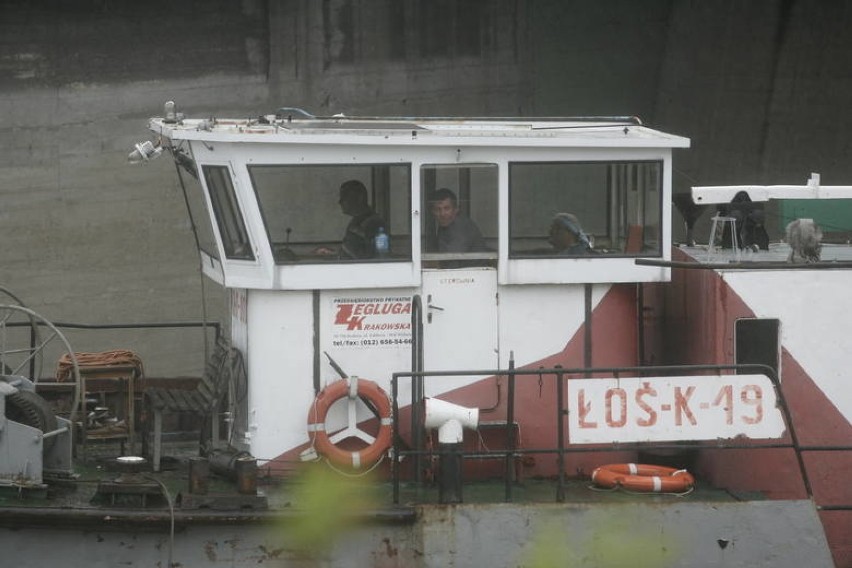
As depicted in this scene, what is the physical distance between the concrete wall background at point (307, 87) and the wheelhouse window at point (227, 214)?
7622 millimetres

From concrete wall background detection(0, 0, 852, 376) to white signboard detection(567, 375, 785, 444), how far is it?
8552mm

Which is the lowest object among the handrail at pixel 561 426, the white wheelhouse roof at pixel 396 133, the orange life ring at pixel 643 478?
the orange life ring at pixel 643 478

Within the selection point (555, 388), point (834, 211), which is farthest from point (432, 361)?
point (834, 211)

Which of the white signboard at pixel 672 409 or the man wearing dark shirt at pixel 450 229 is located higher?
the man wearing dark shirt at pixel 450 229

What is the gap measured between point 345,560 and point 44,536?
1727mm

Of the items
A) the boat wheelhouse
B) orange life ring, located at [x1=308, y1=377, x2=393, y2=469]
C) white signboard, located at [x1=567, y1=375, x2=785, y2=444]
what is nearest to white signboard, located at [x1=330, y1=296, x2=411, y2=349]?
the boat wheelhouse

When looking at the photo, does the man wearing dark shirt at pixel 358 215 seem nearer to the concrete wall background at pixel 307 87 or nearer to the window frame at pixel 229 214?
the window frame at pixel 229 214

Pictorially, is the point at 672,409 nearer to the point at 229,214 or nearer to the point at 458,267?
the point at 458,267

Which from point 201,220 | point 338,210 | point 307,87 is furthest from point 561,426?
point 307,87

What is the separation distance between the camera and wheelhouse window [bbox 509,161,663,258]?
8.28 metres

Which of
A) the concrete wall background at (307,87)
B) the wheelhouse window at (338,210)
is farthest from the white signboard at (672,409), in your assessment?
the concrete wall background at (307,87)

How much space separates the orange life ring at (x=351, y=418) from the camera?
8.07m

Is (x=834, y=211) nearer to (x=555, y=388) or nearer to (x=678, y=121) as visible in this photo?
(x=555, y=388)

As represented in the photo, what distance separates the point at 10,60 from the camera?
15.5 metres
